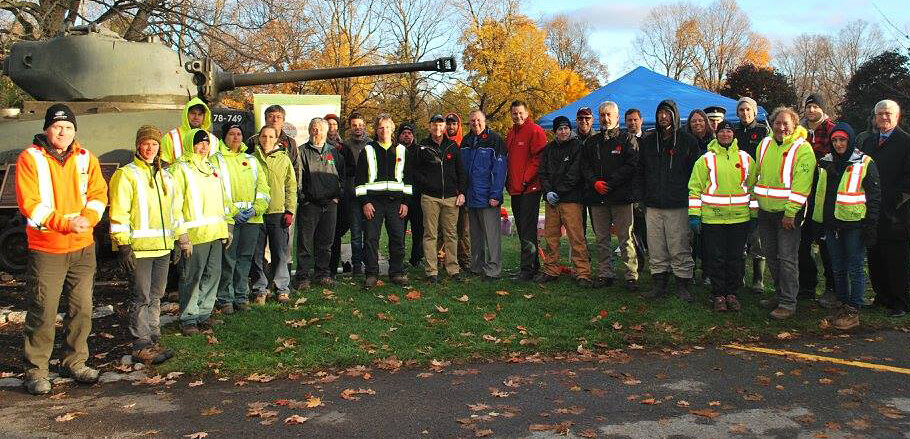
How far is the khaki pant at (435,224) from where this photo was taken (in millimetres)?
9086

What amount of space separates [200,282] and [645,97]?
11802mm

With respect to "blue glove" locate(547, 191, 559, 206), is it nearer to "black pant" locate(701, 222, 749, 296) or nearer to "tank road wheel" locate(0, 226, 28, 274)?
"black pant" locate(701, 222, 749, 296)

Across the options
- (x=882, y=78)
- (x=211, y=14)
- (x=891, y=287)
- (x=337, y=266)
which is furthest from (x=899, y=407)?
(x=882, y=78)

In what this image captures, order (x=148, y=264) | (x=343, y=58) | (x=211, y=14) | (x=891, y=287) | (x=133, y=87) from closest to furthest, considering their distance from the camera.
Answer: (x=148, y=264) → (x=891, y=287) → (x=133, y=87) → (x=211, y=14) → (x=343, y=58)

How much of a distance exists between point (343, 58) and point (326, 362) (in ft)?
A: 108

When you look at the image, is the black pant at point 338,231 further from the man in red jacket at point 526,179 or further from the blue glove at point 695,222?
the blue glove at point 695,222

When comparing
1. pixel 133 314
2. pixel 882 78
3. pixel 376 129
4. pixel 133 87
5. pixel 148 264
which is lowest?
pixel 133 314

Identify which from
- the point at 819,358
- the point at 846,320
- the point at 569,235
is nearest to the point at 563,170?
the point at 569,235

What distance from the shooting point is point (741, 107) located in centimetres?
837

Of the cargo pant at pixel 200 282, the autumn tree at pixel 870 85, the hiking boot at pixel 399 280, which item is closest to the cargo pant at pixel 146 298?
the cargo pant at pixel 200 282

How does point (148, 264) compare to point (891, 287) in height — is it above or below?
above

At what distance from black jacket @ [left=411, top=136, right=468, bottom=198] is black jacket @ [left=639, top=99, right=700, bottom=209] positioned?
234cm

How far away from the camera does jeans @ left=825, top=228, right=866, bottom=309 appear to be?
7480 mm

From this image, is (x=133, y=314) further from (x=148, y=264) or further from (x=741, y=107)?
(x=741, y=107)
